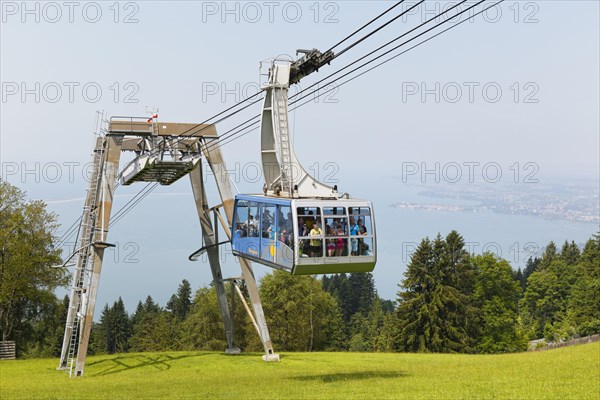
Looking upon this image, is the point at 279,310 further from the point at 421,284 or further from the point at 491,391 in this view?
the point at 491,391

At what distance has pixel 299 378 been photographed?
2275cm

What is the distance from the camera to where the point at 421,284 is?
54.2 meters

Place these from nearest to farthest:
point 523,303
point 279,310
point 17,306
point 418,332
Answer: point 17,306
point 418,332
point 279,310
point 523,303

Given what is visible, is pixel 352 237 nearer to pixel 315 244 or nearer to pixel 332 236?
pixel 332 236

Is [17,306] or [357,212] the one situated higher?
[357,212]

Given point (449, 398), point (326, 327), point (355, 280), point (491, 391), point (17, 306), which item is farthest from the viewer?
point (355, 280)

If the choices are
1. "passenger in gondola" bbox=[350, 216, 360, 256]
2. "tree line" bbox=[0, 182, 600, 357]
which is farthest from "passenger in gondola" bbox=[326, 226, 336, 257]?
"tree line" bbox=[0, 182, 600, 357]

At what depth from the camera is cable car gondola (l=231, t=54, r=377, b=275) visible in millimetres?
17125

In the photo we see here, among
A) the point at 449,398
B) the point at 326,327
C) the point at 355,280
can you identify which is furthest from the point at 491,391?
the point at 355,280

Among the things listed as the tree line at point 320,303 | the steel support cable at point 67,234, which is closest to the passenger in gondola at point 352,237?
the steel support cable at point 67,234

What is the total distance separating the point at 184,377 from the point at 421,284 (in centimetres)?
3272

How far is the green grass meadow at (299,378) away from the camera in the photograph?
18125 millimetres

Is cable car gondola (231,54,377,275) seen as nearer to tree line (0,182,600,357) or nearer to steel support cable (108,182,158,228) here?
steel support cable (108,182,158,228)

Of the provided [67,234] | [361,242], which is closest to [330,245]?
[361,242]
